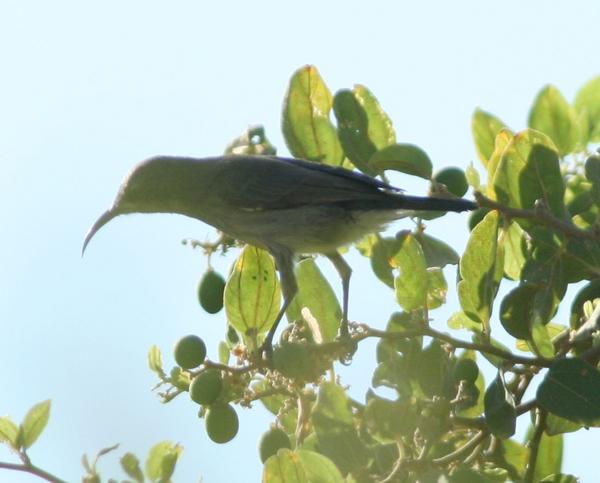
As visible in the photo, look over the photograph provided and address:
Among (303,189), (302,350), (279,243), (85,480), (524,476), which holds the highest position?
(303,189)

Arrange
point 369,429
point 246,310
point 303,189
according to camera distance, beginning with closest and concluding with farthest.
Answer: point 369,429, point 246,310, point 303,189

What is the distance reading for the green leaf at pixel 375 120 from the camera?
359cm

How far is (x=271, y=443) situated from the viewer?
3.09 metres

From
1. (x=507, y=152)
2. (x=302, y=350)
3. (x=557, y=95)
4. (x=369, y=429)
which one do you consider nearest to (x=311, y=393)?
(x=302, y=350)

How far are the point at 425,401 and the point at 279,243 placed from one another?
1.87m

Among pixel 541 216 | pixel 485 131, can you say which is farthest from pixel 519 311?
pixel 485 131

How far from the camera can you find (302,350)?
10.5 ft

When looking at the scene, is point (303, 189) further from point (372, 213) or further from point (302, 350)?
point (302, 350)

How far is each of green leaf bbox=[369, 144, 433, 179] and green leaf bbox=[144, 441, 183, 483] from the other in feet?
3.79

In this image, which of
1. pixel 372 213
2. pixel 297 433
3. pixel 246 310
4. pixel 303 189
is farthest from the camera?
pixel 303 189

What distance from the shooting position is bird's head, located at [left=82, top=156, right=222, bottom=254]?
527cm

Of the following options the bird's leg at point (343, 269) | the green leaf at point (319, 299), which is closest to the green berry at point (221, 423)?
the green leaf at point (319, 299)

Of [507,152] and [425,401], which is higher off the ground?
[507,152]

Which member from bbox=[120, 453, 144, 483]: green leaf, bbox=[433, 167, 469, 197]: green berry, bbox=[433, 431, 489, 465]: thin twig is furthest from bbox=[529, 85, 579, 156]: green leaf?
bbox=[120, 453, 144, 483]: green leaf
